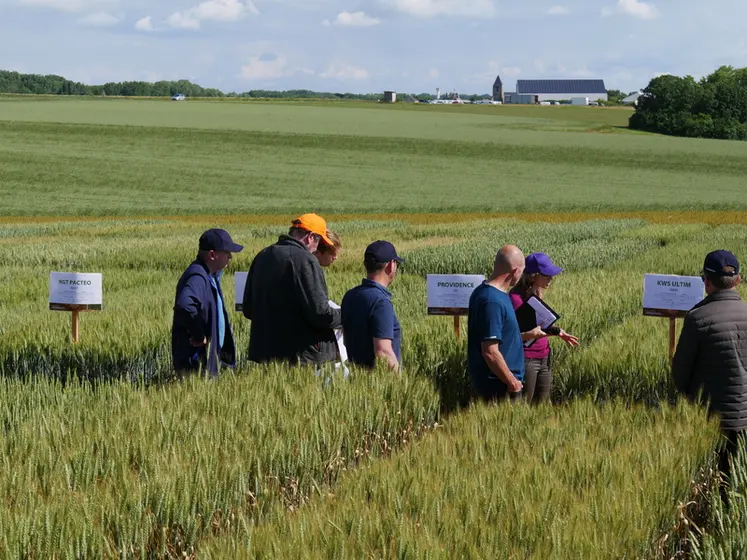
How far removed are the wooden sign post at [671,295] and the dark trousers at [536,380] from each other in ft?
5.38

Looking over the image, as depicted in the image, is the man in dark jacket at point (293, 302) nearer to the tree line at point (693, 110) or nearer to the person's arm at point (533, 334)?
the person's arm at point (533, 334)

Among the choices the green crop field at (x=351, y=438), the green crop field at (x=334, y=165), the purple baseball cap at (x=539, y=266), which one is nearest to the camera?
the green crop field at (x=351, y=438)

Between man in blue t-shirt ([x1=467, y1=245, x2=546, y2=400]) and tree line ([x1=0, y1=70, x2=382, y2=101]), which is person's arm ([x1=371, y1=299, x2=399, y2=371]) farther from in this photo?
tree line ([x1=0, y1=70, x2=382, y2=101])

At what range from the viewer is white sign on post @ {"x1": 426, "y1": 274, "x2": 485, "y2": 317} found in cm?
926

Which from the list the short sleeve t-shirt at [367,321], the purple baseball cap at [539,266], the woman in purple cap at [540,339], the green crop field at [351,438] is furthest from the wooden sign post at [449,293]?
the short sleeve t-shirt at [367,321]

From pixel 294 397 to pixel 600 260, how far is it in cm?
1585

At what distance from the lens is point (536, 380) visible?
7434 millimetres

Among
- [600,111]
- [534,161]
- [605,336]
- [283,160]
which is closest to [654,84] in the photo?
[600,111]

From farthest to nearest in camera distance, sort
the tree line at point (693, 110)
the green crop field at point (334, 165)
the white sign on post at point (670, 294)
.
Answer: the tree line at point (693, 110) < the green crop field at point (334, 165) < the white sign on post at point (670, 294)

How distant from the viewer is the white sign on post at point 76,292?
32.6ft

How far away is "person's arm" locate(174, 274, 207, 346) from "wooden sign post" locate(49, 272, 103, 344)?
10.4ft

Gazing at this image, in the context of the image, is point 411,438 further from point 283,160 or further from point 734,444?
point 283,160

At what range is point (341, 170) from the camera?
193 feet

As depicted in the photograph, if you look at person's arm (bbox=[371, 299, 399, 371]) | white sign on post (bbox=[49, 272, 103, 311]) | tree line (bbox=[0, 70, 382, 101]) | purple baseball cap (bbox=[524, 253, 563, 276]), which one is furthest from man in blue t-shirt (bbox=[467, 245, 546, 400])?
tree line (bbox=[0, 70, 382, 101])
